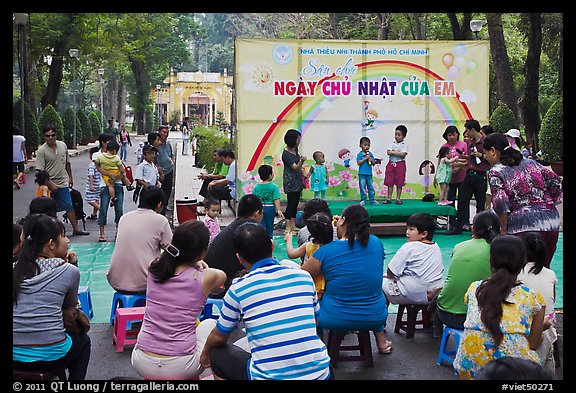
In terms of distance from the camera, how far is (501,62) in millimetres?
20422

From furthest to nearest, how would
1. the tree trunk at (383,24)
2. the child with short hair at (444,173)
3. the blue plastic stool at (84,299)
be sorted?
the tree trunk at (383,24)
the child with short hair at (444,173)
the blue plastic stool at (84,299)

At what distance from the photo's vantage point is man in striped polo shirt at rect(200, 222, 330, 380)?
11.9ft

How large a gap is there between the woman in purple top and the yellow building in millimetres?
61361

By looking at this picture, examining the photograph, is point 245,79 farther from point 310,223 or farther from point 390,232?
point 310,223

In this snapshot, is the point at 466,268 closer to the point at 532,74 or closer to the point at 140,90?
the point at 532,74

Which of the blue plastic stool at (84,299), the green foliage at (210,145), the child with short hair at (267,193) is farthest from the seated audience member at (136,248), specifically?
the green foliage at (210,145)

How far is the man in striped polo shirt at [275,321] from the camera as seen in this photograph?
3.64m

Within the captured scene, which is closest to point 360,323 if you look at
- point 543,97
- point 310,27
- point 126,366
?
point 126,366

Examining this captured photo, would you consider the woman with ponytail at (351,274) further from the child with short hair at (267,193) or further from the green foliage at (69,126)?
the green foliage at (69,126)

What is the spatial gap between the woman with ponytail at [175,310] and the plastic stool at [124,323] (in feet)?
4.72

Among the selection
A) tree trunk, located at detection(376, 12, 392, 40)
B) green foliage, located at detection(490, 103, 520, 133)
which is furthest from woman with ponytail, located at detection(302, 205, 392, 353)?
tree trunk, located at detection(376, 12, 392, 40)

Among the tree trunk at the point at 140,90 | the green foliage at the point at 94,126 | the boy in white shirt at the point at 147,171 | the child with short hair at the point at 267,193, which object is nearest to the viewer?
the child with short hair at the point at 267,193

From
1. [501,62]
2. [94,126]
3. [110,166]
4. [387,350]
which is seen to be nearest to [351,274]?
[387,350]
